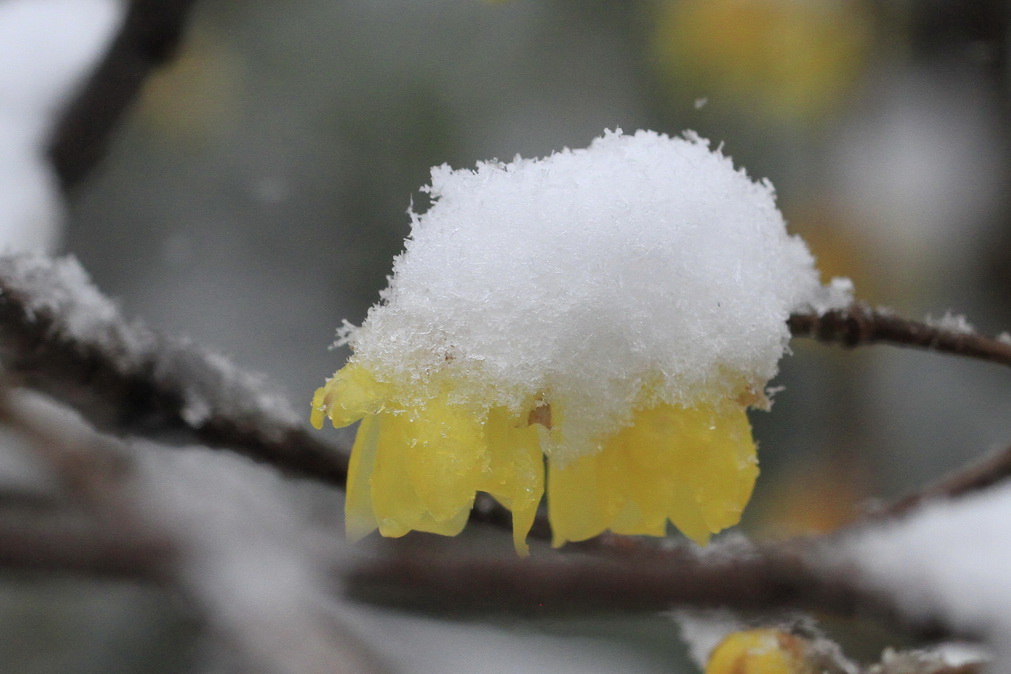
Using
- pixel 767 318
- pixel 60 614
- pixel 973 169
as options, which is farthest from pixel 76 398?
pixel 973 169

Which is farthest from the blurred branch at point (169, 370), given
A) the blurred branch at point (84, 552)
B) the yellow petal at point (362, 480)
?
the blurred branch at point (84, 552)

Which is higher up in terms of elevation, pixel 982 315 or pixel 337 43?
pixel 337 43

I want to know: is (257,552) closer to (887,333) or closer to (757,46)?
(887,333)

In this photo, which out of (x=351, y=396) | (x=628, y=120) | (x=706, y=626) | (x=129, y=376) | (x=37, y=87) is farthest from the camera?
(x=628, y=120)

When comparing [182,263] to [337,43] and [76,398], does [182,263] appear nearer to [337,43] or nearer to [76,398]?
[337,43]

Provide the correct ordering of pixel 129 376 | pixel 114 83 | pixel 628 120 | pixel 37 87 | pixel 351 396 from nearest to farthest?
pixel 351 396, pixel 129 376, pixel 114 83, pixel 37 87, pixel 628 120

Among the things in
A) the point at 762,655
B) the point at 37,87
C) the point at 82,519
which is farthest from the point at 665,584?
the point at 37,87
